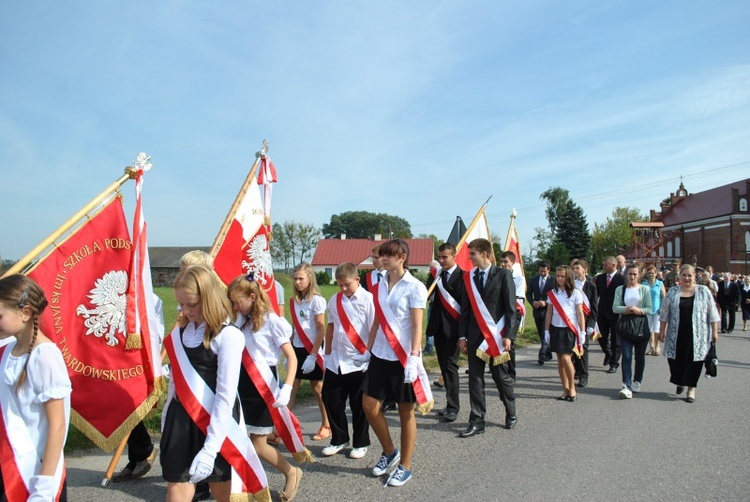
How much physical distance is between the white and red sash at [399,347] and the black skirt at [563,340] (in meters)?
3.55

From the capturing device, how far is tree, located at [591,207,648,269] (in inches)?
2709

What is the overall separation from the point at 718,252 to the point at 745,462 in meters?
64.1

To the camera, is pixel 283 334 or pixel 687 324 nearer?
pixel 283 334

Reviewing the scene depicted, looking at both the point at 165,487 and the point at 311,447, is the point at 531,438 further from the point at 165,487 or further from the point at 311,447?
the point at 165,487

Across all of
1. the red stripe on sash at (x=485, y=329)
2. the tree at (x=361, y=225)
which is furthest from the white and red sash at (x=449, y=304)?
the tree at (x=361, y=225)

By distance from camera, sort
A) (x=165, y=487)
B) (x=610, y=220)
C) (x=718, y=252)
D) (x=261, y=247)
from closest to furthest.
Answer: (x=165, y=487), (x=261, y=247), (x=718, y=252), (x=610, y=220)

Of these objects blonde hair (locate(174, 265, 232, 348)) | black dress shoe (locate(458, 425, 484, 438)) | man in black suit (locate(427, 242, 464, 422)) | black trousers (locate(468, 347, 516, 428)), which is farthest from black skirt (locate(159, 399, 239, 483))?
man in black suit (locate(427, 242, 464, 422))

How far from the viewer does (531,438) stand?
5.74m

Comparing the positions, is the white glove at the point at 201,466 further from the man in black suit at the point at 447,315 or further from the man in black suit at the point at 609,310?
the man in black suit at the point at 609,310

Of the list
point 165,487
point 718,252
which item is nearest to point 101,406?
point 165,487

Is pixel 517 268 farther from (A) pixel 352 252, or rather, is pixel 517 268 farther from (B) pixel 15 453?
(A) pixel 352 252

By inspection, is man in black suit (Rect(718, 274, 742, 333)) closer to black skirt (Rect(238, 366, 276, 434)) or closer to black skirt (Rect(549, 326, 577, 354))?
black skirt (Rect(549, 326, 577, 354))

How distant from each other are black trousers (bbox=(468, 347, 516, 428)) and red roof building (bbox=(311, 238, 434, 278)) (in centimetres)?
6636

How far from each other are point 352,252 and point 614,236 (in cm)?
3488
